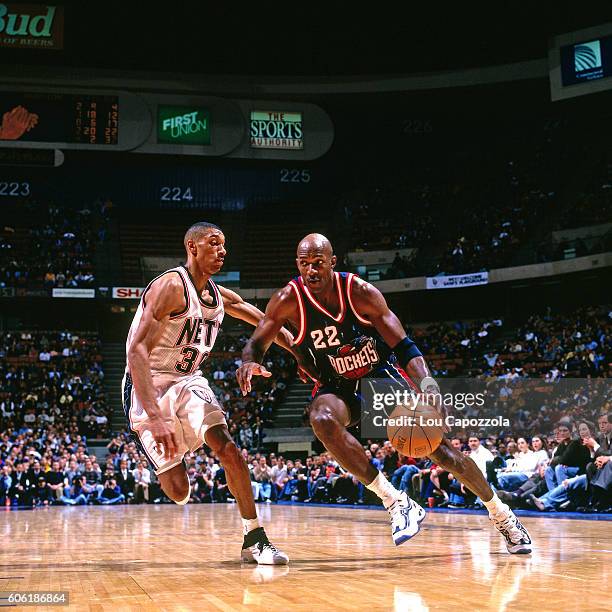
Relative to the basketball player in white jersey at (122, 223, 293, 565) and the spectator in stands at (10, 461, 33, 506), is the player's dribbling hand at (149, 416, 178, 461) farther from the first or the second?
the spectator in stands at (10, 461, 33, 506)

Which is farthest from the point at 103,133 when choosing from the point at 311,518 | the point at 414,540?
the point at 414,540

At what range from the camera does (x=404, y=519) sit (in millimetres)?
4691

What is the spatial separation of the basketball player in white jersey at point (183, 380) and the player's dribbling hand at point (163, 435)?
0.08m

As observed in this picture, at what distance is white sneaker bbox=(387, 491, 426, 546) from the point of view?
459 cm

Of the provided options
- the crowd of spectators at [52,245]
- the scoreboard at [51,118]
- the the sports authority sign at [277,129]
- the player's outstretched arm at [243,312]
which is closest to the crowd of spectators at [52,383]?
the crowd of spectators at [52,245]

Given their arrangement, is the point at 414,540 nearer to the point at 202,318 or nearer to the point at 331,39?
the point at 202,318

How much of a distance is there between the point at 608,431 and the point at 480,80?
55.1 ft

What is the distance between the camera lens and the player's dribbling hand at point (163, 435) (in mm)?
4164

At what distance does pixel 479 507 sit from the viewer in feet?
37.3

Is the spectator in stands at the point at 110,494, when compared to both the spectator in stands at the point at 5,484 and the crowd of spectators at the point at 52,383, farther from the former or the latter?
the crowd of spectators at the point at 52,383

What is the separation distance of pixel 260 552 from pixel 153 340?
133 cm

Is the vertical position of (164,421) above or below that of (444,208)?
below

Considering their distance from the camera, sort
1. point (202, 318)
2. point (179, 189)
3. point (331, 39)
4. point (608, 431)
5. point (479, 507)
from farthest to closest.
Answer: point (179, 189) → point (331, 39) → point (479, 507) → point (608, 431) → point (202, 318)

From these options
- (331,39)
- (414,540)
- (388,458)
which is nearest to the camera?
(414,540)
